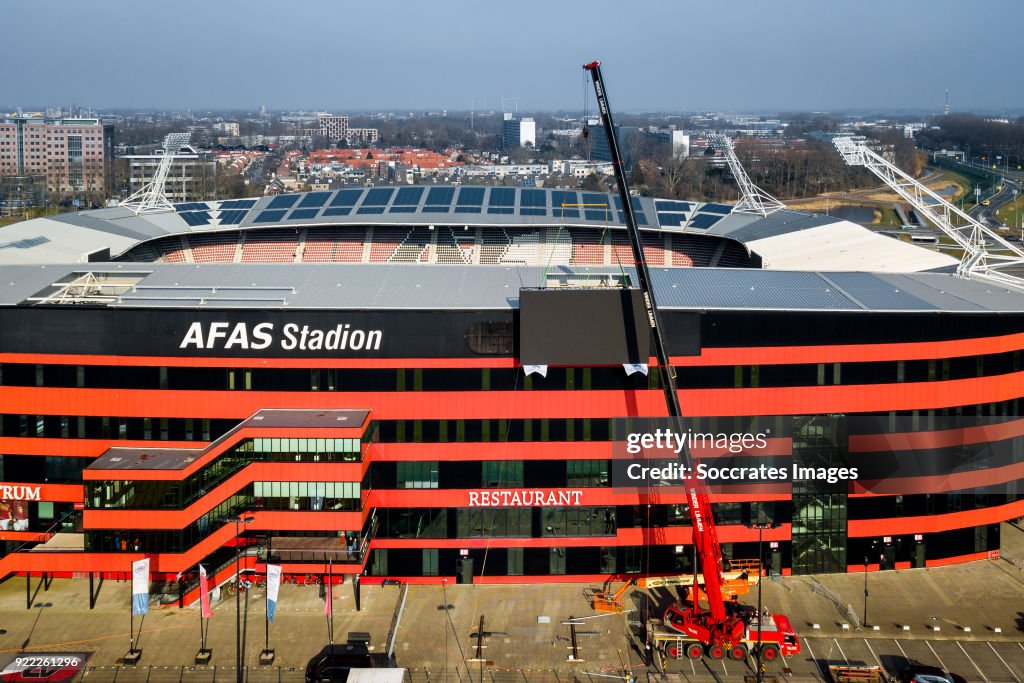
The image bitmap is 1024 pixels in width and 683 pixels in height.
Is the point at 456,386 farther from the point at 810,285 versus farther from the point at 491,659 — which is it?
the point at 810,285

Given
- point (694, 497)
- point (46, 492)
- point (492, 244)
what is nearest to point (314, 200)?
point (492, 244)

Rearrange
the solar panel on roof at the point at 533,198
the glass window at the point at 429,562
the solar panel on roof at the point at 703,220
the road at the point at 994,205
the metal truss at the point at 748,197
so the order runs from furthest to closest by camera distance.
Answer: the road at the point at 994,205
the metal truss at the point at 748,197
the solar panel on roof at the point at 533,198
the solar panel on roof at the point at 703,220
the glass window at the point at 429,562

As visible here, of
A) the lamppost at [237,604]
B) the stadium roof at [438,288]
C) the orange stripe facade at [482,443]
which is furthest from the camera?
the stadium roof at [438,288]

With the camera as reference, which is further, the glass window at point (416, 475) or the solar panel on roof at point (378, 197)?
the solar panel on roof at point (378, 197)

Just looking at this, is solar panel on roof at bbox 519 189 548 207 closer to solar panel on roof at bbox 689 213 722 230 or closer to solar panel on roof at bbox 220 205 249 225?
solar panel on roof at bbox 689 213 722 230

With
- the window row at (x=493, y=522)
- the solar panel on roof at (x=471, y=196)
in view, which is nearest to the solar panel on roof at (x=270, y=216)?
the solar panel on roof at (x=471, y=196)

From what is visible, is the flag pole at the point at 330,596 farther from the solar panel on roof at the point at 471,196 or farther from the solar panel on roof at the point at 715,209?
the solar panel on roof at the point at 715,209

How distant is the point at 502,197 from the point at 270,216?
1703cm

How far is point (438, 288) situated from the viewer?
158 feet

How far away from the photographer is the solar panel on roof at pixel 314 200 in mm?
83281

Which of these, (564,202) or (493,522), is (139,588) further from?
(564,202)

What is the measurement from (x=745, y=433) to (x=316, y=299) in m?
18.2

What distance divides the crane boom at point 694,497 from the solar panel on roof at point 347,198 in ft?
142

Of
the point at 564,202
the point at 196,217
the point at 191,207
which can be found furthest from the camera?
the point at 191,207
